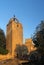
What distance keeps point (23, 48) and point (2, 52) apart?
811 centimetres

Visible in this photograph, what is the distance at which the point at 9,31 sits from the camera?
181 feet

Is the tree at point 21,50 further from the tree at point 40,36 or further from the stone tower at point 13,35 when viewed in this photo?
the tree at point 40,36

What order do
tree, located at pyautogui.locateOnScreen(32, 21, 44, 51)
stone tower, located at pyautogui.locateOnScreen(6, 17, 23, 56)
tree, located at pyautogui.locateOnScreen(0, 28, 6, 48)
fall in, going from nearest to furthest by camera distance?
tree, located at pyautogui.locateOnScreen(32, 21, 44, 51)
stone tower, located at pyautogui.locateOnScreen(6, 17, 23, 56)
tree, located at pyautogui.locateOnScreen(0, 28, 6, 48)

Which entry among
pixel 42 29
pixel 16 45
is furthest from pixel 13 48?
pixel 42 29

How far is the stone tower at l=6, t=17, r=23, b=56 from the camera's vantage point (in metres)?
52.6

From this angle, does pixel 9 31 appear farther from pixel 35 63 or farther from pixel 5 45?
pixel 35 63

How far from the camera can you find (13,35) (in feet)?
175

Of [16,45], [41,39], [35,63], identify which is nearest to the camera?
[41,39]

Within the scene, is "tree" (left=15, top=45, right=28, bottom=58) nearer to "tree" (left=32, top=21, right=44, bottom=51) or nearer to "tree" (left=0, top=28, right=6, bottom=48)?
"tree" (left=0, top=28, right=6, bottom=48)

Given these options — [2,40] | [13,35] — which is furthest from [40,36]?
[2,40]

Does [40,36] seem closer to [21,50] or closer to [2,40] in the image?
[21,50]

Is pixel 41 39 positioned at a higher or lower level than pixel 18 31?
lower

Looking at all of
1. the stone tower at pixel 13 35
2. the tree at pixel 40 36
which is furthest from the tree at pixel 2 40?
→ the tree at pixel 40 36

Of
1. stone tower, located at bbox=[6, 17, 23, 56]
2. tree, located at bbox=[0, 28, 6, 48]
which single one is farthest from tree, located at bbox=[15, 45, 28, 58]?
tree, located at bbox=[0, 28, 6, 48]
